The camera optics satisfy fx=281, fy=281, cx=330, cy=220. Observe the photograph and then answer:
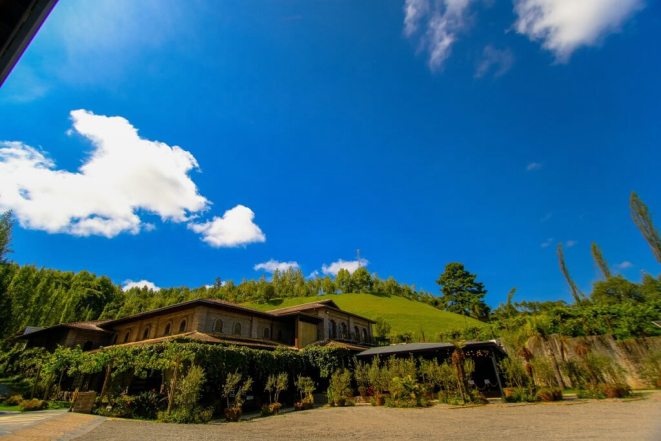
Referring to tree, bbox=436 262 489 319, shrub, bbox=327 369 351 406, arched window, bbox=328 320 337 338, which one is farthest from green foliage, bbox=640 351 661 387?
tree, bbox=436 262 489 319

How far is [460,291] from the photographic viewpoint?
6338 centimetres

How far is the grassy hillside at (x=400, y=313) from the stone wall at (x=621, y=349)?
2192 centimetres

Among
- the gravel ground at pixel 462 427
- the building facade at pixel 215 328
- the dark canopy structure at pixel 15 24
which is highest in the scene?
the building facade at pixel 215 328

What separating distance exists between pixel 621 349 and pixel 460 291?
47153 mm

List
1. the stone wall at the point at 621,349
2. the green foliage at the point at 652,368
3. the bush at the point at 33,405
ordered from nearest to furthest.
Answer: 1. the bush at the point at 33,405
2. the green foliage at the point at 652,368
3. the stone wall at the point at 621,349

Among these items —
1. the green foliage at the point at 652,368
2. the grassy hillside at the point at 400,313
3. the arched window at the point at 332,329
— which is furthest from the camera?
the grassy hillside at the point at 400,313

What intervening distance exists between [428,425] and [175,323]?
64.6ft

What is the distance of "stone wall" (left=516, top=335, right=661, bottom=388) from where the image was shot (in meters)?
17.4

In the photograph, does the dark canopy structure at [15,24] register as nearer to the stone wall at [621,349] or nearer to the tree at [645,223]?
the stone wall at [621,349]

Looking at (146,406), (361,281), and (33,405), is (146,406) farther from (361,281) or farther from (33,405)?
(361,281)

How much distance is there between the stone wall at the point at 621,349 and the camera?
17375 millimetres

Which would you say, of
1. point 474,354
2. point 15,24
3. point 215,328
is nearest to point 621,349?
point 474,354

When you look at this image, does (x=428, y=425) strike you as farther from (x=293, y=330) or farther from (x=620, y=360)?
(x=293, y=330)

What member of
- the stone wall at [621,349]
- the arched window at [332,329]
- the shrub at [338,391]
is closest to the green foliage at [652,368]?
the stone wall at [621,349]
